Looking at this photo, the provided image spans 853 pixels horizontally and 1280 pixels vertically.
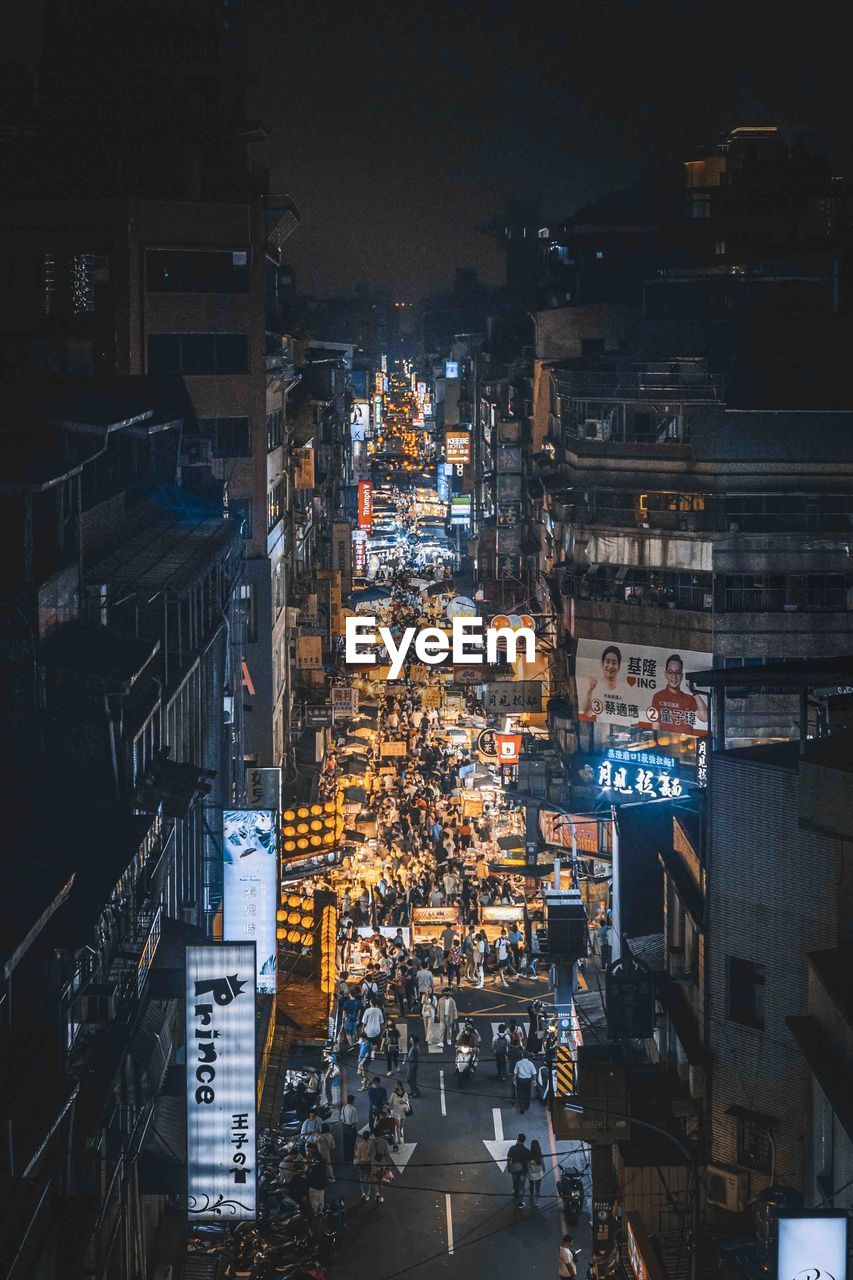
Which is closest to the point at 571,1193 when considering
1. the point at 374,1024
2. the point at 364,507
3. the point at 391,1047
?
the point at 391,1047

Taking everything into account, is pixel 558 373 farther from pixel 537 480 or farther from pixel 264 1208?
pixel 264 1208

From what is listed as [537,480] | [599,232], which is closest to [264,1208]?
[537,480]

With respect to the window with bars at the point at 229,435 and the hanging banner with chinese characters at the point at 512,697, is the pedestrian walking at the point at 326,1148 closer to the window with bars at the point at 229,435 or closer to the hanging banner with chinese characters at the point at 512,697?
the hanging banner with chinese characters at the point at 512,697

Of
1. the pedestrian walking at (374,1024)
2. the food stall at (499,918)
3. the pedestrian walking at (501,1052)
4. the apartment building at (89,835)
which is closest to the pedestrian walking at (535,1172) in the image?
the pedestrian walking at (501,1052)

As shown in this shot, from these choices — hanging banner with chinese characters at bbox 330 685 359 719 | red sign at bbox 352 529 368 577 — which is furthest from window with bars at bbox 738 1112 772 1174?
red sign at bbox 352 529 368 577

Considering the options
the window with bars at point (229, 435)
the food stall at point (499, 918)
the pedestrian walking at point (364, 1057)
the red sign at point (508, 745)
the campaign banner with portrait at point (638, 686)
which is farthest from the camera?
the window with bars at point (229, 435)

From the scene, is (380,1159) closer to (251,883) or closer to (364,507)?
(251,883)
